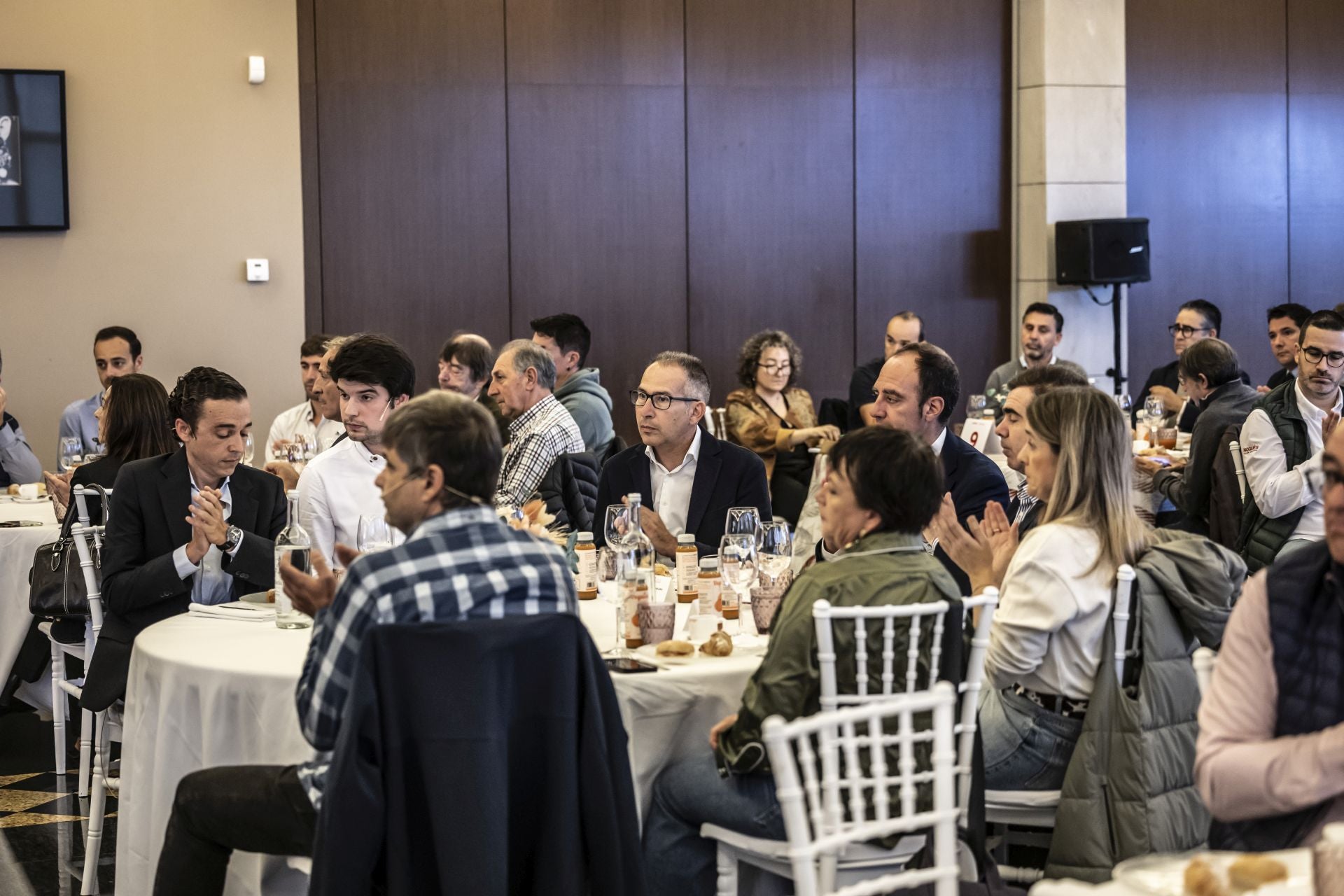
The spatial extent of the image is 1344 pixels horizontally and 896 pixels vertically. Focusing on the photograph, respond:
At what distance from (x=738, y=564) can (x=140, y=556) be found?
1639mm

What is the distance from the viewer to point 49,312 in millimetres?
8188

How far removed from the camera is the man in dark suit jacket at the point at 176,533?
12.8 feet

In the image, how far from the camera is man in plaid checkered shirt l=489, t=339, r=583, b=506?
219 inches

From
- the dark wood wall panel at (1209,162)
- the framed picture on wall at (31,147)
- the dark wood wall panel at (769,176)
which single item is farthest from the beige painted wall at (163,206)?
the dark wood wall panel at (1209,162)

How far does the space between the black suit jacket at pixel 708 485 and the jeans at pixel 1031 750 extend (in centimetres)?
144

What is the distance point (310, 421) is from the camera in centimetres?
700

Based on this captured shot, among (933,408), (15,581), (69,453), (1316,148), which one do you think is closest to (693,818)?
(933,408)

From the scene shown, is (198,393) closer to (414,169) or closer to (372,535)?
(372,535)

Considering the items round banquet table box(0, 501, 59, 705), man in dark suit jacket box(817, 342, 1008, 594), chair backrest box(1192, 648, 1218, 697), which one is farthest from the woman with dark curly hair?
chair backrest box(1192, 648, 1218, 697)

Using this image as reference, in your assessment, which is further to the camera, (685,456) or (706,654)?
(685,456)

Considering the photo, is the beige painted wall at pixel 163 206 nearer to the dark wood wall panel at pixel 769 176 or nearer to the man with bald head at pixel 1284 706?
the dark wood wall panel at pixel 769 176

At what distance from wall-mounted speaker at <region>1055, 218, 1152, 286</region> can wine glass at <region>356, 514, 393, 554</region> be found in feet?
21.5

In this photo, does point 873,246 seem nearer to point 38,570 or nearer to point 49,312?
point 49,312

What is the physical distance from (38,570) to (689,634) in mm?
2278
